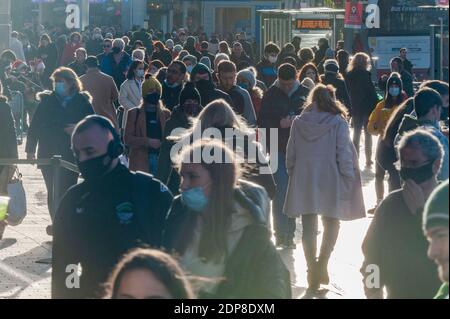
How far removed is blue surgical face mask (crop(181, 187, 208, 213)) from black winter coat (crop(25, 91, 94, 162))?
7206 mm

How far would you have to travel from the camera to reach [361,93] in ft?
64.2

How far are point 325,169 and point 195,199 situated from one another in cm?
508

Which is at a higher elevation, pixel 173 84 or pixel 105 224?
pixel 173 84

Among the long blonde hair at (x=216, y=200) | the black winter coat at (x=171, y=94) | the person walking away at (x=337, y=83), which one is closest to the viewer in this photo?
the long blonde hair at (x=216, y=200)

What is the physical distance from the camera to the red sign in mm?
30016

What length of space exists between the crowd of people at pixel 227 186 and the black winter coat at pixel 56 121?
0.01 m

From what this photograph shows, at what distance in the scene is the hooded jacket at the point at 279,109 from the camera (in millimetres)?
12984

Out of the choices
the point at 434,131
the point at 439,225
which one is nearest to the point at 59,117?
the point at 434,131

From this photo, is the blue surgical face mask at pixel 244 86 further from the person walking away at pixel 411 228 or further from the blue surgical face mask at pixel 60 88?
the person walking away at pixel 411 228

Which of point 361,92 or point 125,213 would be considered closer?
point 125,213

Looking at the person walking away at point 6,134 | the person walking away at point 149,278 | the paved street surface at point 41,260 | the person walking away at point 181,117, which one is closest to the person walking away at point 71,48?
the paved street surface at point 41,260

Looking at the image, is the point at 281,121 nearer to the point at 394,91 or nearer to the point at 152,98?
the point at 152,98

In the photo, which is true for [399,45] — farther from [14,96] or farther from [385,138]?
[385,138]

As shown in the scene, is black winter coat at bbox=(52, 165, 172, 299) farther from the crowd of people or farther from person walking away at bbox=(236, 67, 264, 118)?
person walking away at bbox=(236, 67, 264, 118)
